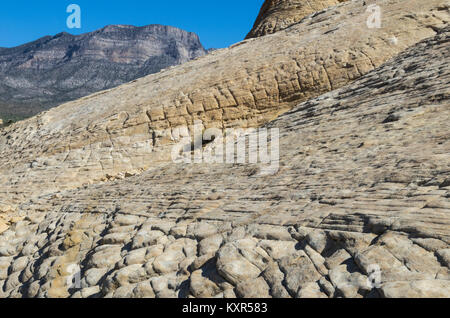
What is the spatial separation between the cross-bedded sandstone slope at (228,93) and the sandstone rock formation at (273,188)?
0.08 metres

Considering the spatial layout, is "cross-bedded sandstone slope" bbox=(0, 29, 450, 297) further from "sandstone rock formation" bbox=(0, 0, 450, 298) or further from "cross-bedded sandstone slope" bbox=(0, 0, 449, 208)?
"cross-bedded sandstone slope" bbox=(0, 0, 449, 208)

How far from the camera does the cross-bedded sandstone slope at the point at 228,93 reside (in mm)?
16156

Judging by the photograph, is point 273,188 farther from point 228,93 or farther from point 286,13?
point 286,13

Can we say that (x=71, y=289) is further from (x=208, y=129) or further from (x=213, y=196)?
(x=208, y=129)

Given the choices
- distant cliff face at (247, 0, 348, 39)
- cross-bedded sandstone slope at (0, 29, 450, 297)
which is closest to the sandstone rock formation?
cross-bedded sandstone slope at (0, 29, 450, 297)

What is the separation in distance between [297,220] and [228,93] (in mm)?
12205

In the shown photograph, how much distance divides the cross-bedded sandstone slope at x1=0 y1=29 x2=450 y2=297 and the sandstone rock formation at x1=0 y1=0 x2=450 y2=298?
3 centimetres

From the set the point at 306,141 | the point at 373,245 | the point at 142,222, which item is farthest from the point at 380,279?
the point at 306,141

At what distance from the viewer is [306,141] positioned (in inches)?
409

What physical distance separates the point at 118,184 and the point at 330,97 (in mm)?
8413

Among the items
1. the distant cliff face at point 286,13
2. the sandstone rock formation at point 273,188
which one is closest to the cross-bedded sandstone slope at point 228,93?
the sandstone rock formation at point 273,188

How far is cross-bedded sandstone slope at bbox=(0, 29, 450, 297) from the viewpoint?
470cm

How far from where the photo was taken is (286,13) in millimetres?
29922

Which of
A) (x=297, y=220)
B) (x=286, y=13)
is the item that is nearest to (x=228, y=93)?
(x=297, y=220)
